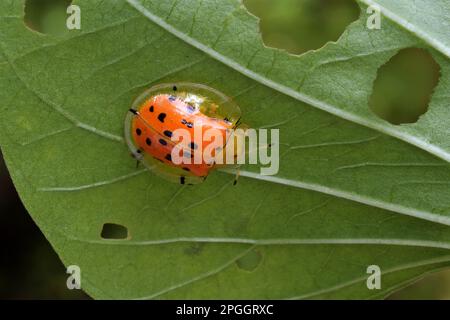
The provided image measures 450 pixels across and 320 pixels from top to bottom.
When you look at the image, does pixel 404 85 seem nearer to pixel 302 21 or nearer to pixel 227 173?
pixel 302 21

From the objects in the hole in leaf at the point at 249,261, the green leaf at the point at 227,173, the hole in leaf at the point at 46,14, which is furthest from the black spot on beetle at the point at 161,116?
the hole in leaf at the point at 46,14

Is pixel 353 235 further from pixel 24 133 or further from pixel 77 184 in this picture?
pixel 24 133

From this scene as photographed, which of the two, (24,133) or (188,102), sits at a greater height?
(188,102)

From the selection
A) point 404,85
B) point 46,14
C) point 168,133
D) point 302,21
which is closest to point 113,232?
point 46,14

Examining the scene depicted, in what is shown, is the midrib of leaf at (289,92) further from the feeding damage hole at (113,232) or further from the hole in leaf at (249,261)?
the feeding damage hole at (113,232)
